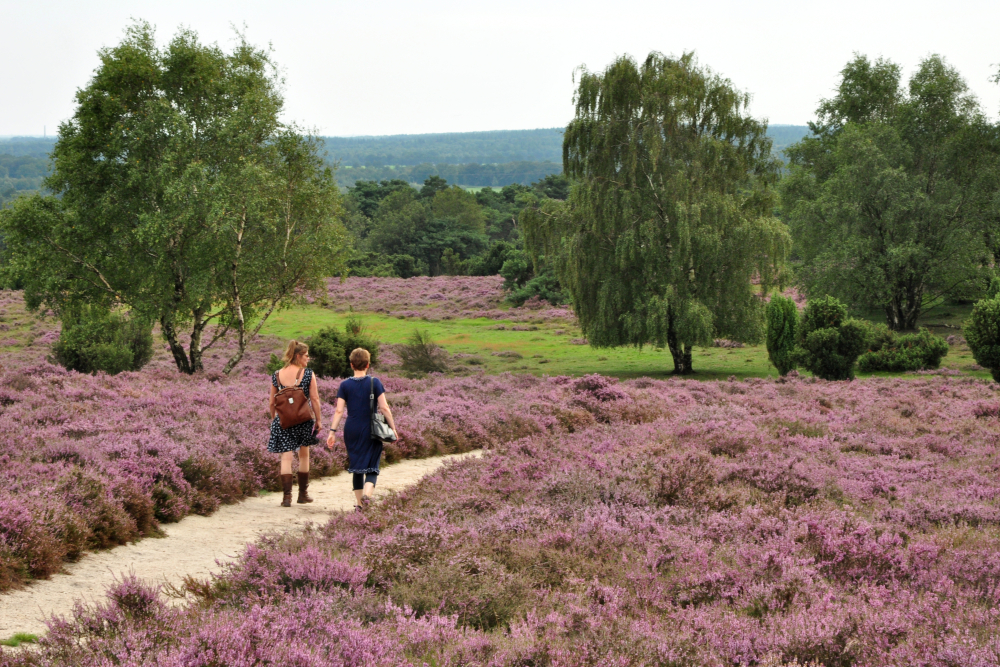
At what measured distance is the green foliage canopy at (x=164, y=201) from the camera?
81.0ft

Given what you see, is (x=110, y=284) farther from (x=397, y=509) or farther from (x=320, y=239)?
(x=397, y=509)

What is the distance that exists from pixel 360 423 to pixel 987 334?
24.0 meters

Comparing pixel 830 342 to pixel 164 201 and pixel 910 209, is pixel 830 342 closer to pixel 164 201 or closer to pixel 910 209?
pixel 910 209

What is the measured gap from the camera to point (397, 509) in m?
8.91

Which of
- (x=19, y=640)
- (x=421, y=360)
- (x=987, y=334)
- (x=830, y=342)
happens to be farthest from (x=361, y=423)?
(x=987, y=334)

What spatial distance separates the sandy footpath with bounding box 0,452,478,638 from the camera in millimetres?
6078

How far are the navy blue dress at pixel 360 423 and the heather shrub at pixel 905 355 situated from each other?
2675 centimetres

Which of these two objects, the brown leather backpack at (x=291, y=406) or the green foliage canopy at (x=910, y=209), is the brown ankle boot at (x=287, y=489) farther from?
the green foliage canopy at (x=910, y=209)

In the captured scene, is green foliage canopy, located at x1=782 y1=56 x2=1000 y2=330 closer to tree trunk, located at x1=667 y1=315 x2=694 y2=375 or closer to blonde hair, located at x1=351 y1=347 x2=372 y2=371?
tree trunk, located at x1=667 y1=315 x2=694 y2=375

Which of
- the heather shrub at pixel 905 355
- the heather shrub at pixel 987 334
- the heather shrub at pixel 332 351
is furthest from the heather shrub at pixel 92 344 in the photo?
the heather shrub at pixel 987 334

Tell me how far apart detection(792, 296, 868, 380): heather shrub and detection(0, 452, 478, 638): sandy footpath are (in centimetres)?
1995

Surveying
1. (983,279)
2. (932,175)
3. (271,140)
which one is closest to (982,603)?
(271,140)

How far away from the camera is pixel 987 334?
2505 cm

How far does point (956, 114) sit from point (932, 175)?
13.4 ft
